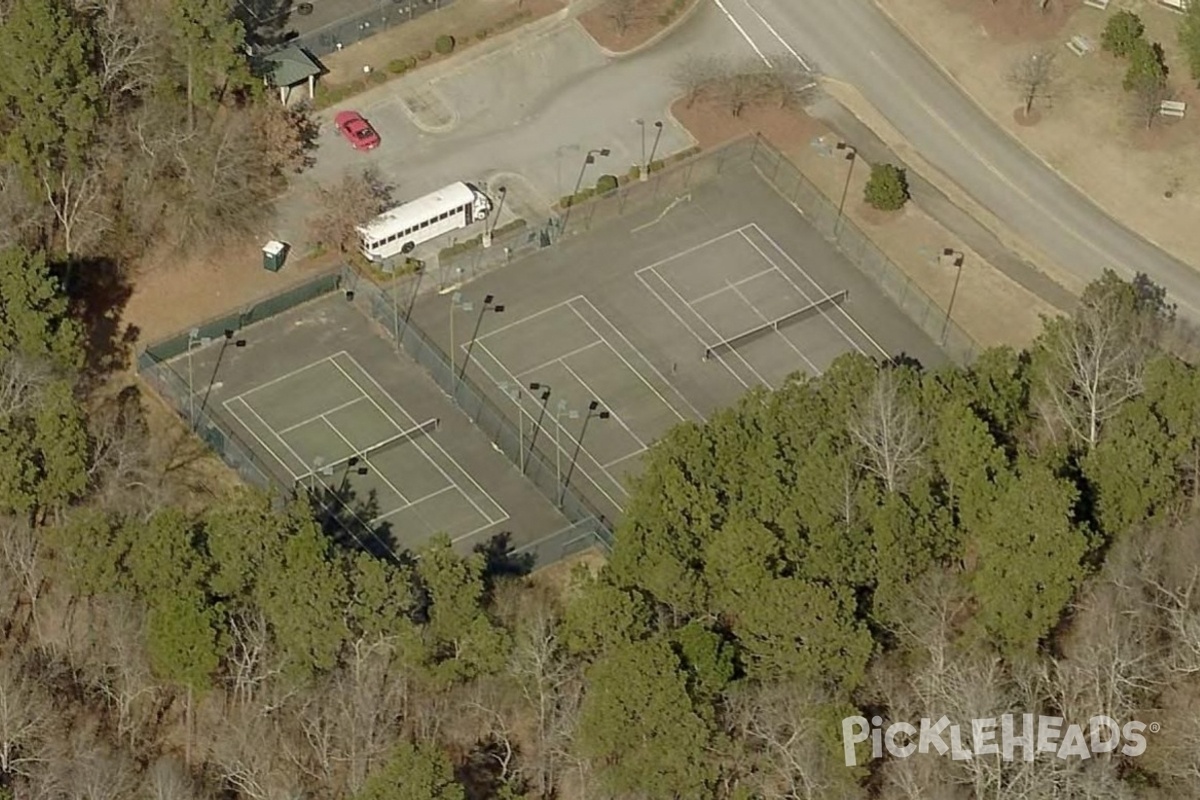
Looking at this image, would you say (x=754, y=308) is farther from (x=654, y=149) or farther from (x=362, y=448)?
(x=362, y=448)

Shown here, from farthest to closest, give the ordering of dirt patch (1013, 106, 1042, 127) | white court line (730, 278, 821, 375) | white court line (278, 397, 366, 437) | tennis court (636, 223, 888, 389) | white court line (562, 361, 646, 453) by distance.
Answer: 1. dirt patch (1013, 106, 1042, 127)
2. tennis court (636, 223, 888, 389)
3. white court line (730, 278, 821, 375)
4. white court line (562, 361, 646, 453)
5. white court line (278, 397, 366, 437)

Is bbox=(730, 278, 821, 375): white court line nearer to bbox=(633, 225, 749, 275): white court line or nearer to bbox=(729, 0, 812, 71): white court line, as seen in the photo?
bbox=(633, 225, 749, 275): white court line

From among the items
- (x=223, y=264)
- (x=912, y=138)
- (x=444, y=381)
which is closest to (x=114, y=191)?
(x=223, y=264)

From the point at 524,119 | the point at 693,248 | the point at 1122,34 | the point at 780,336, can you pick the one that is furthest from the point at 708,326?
the point at 1122,34

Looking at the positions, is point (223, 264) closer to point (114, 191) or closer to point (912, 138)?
point (114, 191)

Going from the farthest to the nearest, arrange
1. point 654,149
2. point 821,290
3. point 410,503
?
point 654,149, point 821,290, point 410,503

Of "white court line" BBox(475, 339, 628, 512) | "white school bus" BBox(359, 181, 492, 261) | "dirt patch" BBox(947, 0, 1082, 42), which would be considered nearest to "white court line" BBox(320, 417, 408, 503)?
"white court line" BBox(475, 339, 628, 512)
